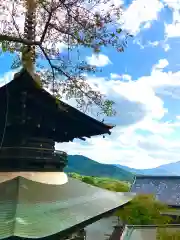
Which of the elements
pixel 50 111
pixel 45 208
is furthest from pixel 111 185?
pixel 45 208

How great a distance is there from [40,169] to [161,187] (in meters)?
22.7

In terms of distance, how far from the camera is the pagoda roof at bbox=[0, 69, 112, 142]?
6969 millimetres

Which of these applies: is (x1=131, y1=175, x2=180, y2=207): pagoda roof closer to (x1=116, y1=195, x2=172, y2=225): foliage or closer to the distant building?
(x1=116, y1=195, x2=172, y2=225): foliage

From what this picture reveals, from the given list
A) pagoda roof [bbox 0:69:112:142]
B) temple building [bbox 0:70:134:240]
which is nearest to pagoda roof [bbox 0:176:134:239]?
temple building [bbox 0:70:134:240]

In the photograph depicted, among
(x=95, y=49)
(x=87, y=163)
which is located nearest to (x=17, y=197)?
(x=95, y=49)

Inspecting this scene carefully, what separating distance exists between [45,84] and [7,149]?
178 centimetres

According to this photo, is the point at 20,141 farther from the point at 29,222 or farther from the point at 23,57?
the point at 29,222

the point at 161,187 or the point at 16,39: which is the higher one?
the point at 16,39

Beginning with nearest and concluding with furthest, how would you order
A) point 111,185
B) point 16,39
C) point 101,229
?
point 16,39
point 101,229
point 111,185

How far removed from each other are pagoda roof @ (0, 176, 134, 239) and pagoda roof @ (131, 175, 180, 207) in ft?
63.7

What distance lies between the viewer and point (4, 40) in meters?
5.64

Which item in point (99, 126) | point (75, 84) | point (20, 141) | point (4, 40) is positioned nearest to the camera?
point (4, 40)

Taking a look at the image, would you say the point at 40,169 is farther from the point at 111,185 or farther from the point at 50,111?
the point at 111,185

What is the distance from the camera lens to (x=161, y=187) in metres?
28.8
